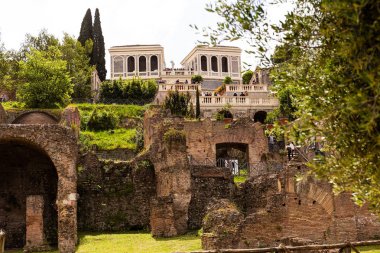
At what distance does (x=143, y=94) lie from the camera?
5359cm

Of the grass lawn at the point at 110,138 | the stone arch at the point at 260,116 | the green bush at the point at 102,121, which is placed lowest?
the grass lawn at the point at 110,138

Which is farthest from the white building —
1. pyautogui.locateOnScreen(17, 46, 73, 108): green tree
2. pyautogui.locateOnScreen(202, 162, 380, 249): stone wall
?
pyautogui.locateOnScreen(202, 162, 380, 249): stone wall

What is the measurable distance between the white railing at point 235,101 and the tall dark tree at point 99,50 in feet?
62.9

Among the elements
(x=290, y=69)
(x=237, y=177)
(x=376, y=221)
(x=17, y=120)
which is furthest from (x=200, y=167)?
(x=17, y=120)

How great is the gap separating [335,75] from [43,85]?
134ft

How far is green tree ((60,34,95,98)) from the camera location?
54719 mm

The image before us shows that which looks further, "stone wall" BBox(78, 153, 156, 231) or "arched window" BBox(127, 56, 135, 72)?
"arched window" BBox(127, 56, 135, 72)

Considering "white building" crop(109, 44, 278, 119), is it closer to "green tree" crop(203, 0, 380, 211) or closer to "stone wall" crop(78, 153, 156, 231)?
"stone wall" crop(78, 153, 156, 231)

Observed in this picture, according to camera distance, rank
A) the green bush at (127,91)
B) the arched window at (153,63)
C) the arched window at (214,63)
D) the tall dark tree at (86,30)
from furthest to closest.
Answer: the arched window at (214,63) → the arched window at (153,63) → the tall dark tree at (86,30) → the green bush at (127,91)

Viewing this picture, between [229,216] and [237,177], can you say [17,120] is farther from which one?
[229,216]

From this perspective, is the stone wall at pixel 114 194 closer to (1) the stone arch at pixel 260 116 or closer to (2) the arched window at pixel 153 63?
(1) the stone arch at pixel 260 116

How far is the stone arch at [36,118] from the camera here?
4206 cm

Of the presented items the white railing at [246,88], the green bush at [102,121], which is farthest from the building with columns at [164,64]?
the green bush at [102,121]

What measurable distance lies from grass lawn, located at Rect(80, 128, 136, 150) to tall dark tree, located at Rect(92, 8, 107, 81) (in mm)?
21928
